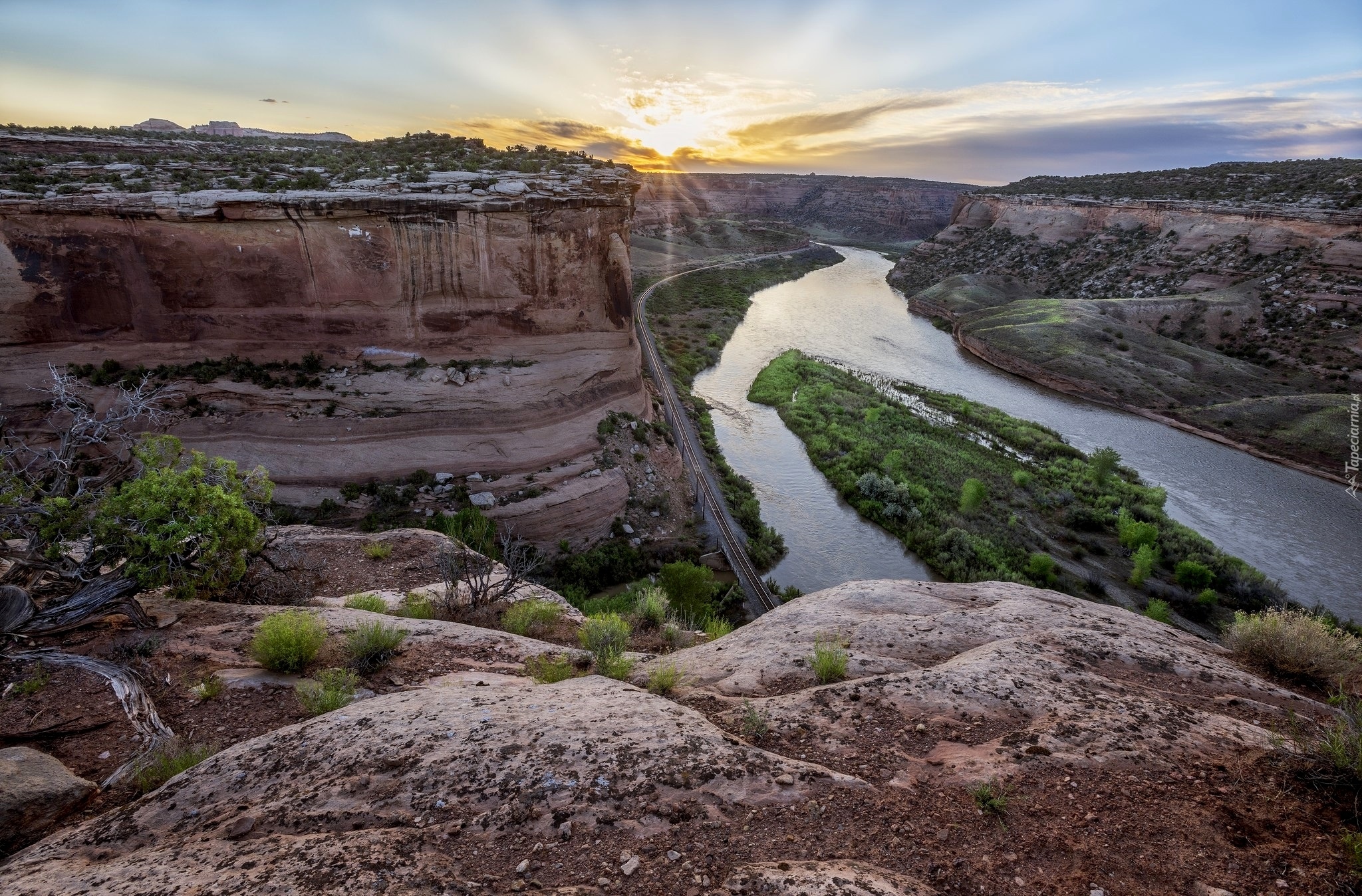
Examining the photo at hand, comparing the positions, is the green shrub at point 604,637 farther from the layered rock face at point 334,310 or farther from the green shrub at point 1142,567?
the green shrub at point 1142,567

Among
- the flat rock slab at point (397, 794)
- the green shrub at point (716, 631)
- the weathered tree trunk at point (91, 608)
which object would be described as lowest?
the green shrub at point (716, 631)

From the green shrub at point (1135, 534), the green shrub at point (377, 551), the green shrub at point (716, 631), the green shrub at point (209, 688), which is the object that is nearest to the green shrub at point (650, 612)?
the green shrub at point (716, 631)

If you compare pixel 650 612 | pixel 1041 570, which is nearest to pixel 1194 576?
pixel 1041 570

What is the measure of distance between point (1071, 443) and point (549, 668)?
3250 centimetres

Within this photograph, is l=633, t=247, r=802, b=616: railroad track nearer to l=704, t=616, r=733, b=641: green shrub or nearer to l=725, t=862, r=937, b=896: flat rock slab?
l=704, t=616, r=733, b=641: green shrub

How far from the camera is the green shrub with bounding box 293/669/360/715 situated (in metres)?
5.84

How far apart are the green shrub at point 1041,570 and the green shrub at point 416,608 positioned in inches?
694

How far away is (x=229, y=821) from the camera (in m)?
4.38

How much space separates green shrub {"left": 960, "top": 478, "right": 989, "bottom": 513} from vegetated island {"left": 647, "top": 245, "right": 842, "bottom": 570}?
7718 millimetres

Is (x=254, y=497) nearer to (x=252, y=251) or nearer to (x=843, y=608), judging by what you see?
(x=843, y=608)

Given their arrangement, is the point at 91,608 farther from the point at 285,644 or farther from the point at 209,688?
the point at 285,644

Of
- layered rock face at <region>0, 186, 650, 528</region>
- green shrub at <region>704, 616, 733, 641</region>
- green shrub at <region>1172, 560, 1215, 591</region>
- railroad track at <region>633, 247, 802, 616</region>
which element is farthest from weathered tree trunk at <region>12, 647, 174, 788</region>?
green shrub at <region>1172, 560, 1215, 591</region>

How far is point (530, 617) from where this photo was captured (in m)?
9.30

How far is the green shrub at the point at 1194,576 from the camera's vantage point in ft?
59.8
